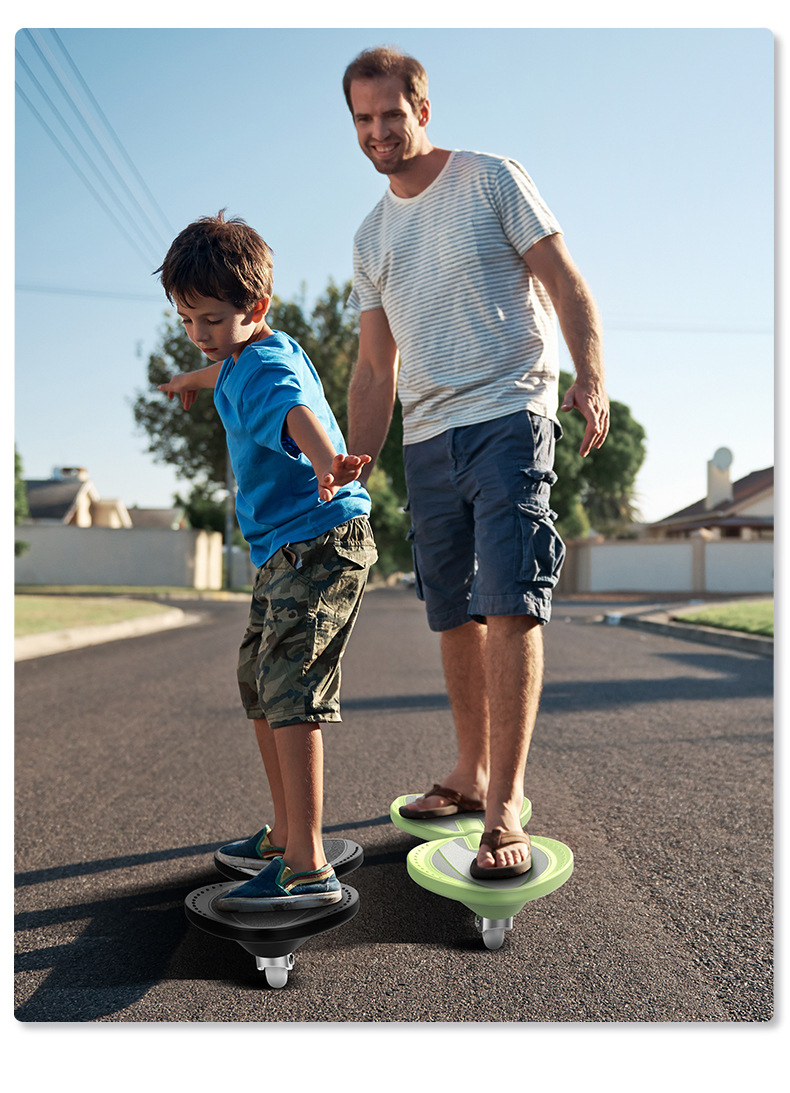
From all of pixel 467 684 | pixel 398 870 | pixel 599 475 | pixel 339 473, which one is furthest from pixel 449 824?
pixel 599 475

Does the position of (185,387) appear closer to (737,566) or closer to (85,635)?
(85,635)

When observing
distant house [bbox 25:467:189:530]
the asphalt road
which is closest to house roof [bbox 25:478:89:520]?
distant house [bbox 25:467:189:530]

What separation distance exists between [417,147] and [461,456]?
740 mm

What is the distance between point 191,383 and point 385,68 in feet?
2.82

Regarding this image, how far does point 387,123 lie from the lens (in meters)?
2.01

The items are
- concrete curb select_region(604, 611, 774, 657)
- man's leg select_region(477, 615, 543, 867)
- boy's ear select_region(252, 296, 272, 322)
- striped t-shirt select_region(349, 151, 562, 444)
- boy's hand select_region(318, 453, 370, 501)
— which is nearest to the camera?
boy's hand select_region(318, 453, 370, 501)

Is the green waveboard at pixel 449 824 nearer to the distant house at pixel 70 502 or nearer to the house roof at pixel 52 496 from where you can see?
the distant house at pixel 70 502

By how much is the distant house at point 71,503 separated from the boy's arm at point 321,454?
41410mm

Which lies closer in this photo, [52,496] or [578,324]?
[578,324]

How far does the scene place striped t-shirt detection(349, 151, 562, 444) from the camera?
2098 millimetres

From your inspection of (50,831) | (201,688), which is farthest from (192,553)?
(50,831)

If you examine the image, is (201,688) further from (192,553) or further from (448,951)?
(192,553)

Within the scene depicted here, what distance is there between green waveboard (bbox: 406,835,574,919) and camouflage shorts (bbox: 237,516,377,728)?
0.43 meters

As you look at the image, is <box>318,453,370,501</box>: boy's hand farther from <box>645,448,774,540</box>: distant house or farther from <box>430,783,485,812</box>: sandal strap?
<box>645,448,774,540</box>: distant house
